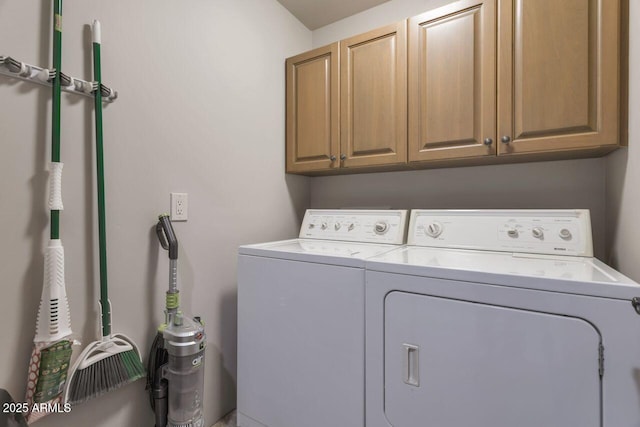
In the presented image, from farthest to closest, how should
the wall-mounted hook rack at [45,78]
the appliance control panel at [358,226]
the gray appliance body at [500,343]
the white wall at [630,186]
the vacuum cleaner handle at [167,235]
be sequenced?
the appliance control panel at [358,226] → the vacuum cleaner handle at [167,235] → the white wall at [630,186] → the wall-mounted hook rack at [45,78] → the gray appliance body at [500,343]

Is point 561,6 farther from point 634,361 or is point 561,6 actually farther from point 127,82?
point 127,82

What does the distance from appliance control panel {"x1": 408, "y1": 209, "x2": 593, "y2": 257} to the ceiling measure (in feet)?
4.70

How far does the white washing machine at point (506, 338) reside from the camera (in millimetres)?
777

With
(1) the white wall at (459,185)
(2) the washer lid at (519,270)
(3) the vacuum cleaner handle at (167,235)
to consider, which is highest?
(1) the white wall at (459,185)

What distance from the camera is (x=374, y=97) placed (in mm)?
1671

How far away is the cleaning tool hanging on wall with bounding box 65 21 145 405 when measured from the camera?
102 cm

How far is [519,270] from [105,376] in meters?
1.47

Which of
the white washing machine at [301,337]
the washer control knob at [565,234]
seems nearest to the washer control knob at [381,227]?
the white washing machine at [301,337]

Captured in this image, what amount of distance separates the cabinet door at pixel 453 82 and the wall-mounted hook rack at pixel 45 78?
137 centimetres

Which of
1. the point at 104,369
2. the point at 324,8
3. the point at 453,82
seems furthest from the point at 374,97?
the point at 104,369

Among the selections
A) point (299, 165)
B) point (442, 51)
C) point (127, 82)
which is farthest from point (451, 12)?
point (127, 82)

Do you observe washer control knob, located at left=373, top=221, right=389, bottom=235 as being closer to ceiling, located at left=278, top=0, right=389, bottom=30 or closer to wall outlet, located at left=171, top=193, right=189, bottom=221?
wall outlet, located at left=171, top=193, right=189, bottom=221

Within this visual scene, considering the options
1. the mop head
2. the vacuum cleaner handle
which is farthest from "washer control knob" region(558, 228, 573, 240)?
the mop head

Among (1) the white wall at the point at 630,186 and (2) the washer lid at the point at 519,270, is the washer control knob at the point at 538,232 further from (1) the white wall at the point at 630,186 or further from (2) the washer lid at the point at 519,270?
(1) the white wall at the point at 630,186
